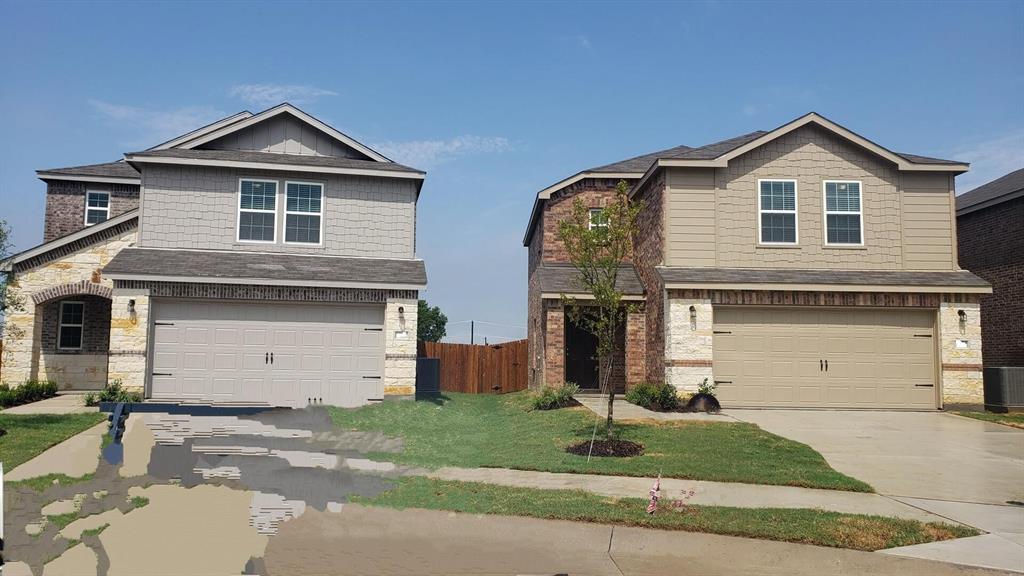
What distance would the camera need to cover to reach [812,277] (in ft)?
60.5

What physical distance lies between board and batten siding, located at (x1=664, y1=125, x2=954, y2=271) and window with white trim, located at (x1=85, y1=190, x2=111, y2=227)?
60.3 feet

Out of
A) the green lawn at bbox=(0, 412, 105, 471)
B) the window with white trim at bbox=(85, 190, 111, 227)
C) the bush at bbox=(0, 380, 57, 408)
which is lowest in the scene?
the green lawn at bbox=(0, 412, 105, 471)

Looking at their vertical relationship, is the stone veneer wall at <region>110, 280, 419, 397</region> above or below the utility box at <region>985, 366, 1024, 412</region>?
above

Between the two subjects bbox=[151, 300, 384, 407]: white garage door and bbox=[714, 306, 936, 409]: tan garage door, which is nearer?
bbox=[151, 300, 384, 407]: white garage door

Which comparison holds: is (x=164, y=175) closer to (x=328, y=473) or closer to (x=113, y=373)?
(x=113, y=373)

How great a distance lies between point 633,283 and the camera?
21.2 metres

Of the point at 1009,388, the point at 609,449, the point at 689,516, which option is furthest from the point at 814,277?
the point at 689,516

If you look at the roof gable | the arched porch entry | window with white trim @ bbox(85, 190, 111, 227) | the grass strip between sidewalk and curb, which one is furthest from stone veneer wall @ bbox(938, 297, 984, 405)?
window with white trim @ bbox(85, 190, 111, 227)

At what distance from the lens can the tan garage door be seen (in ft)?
59.9

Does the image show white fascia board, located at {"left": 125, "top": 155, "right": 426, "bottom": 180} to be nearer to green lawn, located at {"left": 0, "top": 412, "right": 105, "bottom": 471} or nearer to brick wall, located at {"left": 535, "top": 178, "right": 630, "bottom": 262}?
green lawn, located at {"left": 0, "top": 412, "right": 105, "bottom": 471}

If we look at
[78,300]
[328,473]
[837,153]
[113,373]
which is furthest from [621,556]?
[78,300]

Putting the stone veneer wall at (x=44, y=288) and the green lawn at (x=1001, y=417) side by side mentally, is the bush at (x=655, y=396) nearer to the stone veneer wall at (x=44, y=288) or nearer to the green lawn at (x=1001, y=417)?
the green lawn at (x=1001, y=417)

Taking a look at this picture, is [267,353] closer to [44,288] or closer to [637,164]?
[44,288]

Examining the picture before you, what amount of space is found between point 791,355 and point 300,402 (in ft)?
40.3
